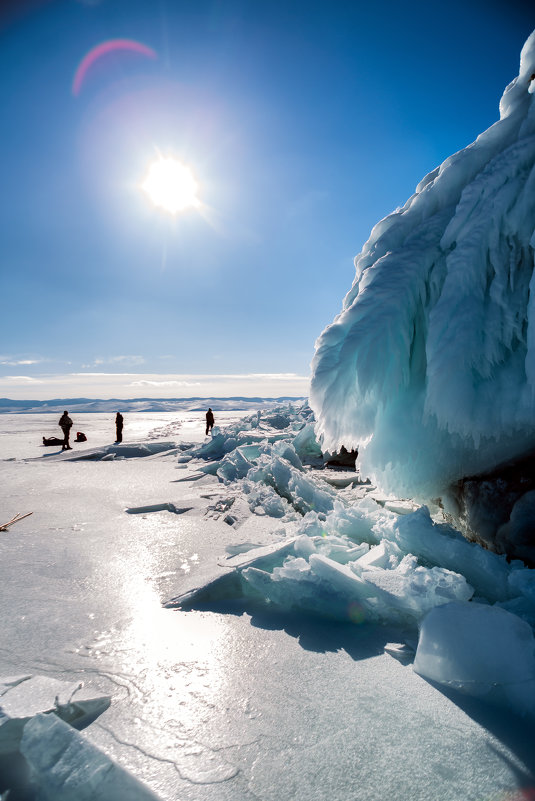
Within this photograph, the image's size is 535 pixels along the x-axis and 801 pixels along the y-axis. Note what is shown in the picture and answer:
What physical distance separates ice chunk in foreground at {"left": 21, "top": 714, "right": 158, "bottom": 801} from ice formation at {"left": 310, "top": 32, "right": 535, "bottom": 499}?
2.39m

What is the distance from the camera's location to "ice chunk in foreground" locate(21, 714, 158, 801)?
101cm

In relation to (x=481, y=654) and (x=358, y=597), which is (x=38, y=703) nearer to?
(x=358, y=597)

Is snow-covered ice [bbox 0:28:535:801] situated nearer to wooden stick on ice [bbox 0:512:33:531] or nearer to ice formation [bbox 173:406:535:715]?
ice formation [bbox 173:406:535:715]

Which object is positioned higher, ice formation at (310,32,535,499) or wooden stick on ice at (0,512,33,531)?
ice formation at (310,32,535,499)

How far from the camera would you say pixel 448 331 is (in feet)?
8.57

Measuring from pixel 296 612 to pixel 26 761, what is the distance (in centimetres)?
138

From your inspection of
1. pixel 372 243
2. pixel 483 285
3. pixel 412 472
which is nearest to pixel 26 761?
pixel 412 472

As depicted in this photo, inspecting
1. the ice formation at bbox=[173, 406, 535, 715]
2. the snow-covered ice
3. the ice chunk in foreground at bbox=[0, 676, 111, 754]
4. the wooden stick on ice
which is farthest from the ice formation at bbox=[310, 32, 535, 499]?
the wooden stick on ice

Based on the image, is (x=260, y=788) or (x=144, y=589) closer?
(x=260, y=788)

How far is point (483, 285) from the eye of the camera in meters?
2.68

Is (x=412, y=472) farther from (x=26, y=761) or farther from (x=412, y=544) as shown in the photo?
(x=26, y=761)

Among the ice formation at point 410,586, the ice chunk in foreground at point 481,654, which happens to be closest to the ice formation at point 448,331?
→ the ice formation at point 410,586

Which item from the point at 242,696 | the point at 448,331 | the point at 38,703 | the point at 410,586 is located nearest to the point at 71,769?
the point at 38,703

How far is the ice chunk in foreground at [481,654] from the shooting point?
57.3 inches
